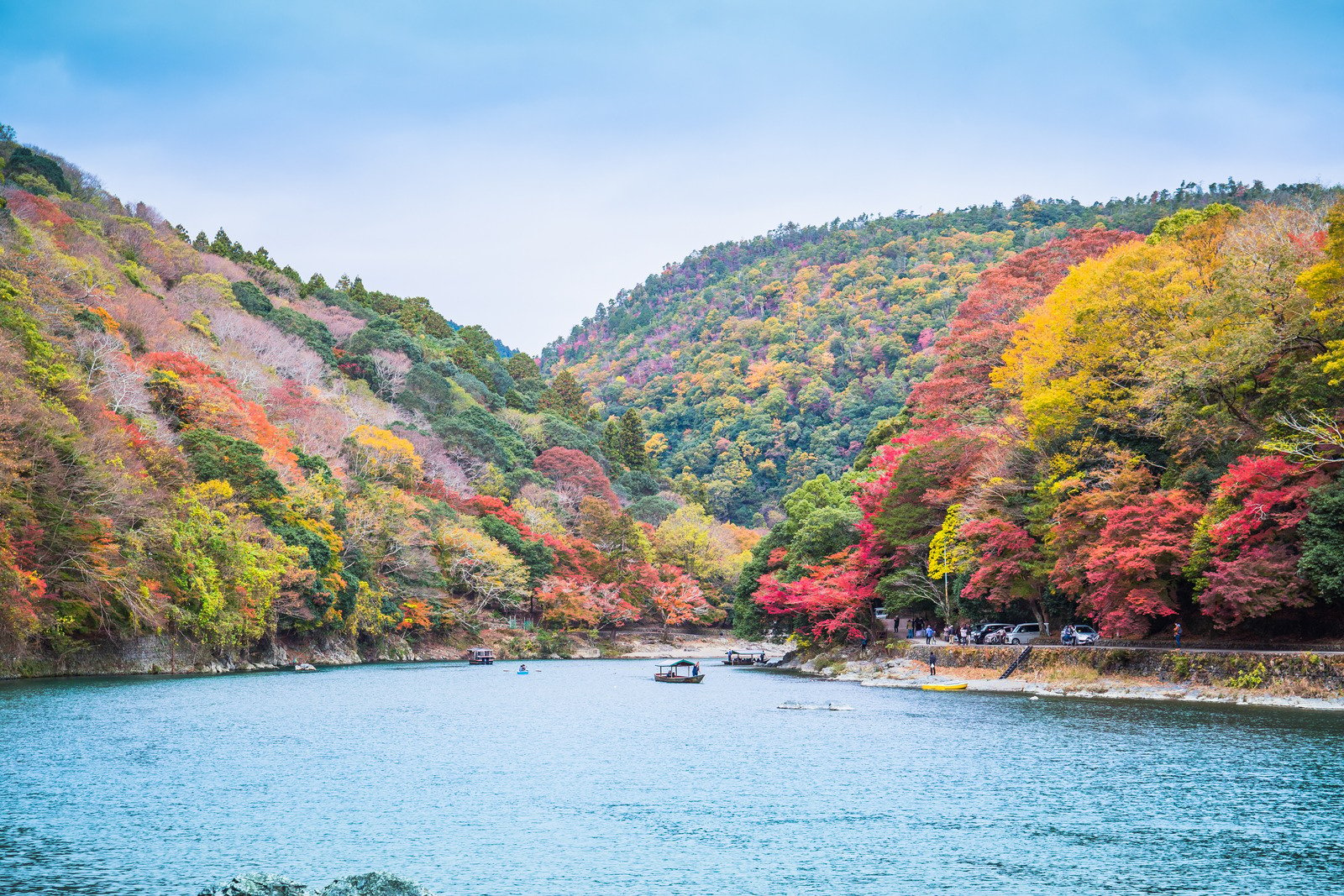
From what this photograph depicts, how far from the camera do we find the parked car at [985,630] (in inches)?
1984

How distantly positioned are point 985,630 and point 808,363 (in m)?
111

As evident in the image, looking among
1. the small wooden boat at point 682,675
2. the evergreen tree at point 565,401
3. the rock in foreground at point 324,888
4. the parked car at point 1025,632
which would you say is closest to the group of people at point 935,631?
the parked car at point 1025,632

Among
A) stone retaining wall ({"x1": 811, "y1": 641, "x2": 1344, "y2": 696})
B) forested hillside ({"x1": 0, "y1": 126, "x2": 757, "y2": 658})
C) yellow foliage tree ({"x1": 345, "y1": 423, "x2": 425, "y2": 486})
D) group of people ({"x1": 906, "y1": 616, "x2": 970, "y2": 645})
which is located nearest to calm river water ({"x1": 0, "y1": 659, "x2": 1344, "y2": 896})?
stone retaining wall ({"x1": 811, "y1": 641, "x2": 1344, "y2": 696})

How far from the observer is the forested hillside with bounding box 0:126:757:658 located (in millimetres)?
38438

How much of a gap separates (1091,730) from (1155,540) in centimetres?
931

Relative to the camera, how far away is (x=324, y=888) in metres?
11.4

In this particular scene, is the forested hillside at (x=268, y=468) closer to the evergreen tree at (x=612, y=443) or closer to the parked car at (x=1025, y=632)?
the evergreen tree at (x=612, y=443)

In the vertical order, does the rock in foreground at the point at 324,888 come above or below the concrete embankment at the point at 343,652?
above

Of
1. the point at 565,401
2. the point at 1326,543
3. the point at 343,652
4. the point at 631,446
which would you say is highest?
the point at 565,401

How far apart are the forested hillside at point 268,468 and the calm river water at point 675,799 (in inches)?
288

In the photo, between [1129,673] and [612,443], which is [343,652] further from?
[612,443]

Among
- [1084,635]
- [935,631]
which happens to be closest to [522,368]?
[935,631]

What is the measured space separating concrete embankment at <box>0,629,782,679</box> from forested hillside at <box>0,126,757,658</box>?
795mm

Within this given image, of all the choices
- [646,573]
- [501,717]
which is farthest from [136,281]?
[501,717]
